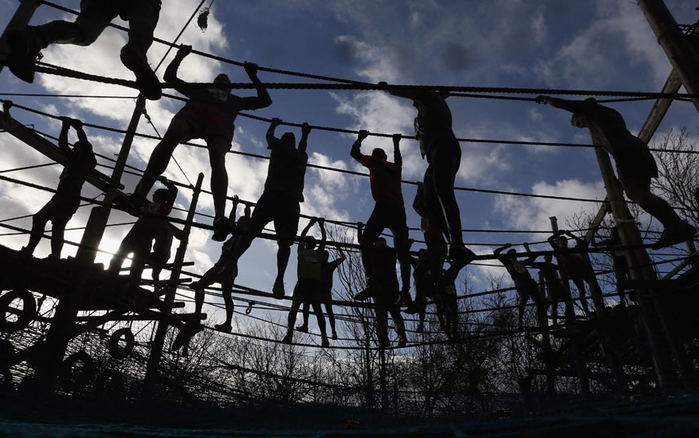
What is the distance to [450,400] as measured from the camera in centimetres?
511

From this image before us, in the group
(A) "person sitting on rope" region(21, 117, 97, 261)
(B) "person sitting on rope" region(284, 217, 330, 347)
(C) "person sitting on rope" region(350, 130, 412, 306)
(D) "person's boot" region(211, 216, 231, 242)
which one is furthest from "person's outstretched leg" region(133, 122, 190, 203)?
(B) "person sitting on rope" region(284, 217, 330, 347)

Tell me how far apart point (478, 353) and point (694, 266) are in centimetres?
1050

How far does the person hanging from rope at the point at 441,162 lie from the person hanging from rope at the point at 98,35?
1705mm

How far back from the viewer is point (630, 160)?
12.5 ft

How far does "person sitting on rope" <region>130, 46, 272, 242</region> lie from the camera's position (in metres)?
3.24

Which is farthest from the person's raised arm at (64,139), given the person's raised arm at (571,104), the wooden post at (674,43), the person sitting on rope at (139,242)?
the wooden post at (674,43)

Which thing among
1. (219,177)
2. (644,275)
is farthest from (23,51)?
(644,275)

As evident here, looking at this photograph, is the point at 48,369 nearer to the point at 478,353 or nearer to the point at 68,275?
the point at 68,275

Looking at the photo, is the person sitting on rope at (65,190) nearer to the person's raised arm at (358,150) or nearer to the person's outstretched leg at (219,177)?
the person's outstretched leg at (219,177)

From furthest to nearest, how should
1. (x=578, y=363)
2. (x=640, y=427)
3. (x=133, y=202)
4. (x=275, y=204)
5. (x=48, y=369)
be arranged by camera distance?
(x=578, y=363)
(x=275, y=204)
(x=48, y=369)
(x=133, y=202)
(x=640, y=427)

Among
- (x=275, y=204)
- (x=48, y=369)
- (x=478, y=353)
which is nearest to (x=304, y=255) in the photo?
(x=275, y=204)

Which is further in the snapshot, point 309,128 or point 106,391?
point 309,128

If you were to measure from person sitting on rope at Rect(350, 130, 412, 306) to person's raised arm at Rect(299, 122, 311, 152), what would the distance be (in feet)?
1.90

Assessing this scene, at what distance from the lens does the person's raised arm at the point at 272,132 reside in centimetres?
456
